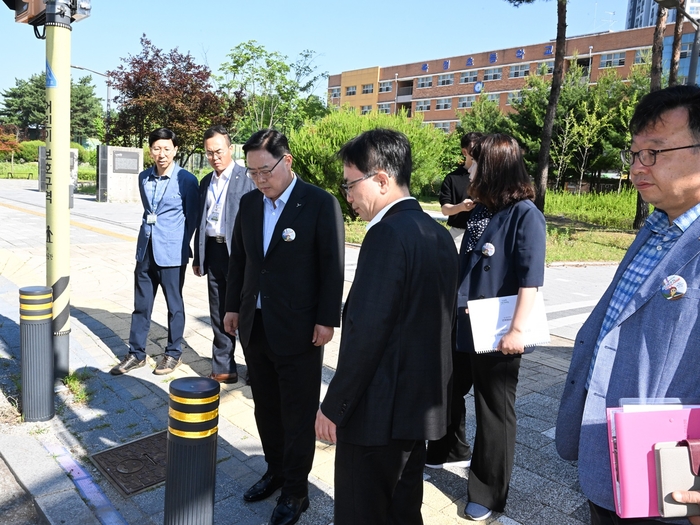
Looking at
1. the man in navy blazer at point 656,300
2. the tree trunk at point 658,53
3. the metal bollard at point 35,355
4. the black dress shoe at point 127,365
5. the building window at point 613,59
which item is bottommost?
the black dress shoe at point 127,365

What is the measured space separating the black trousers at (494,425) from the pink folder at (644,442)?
138 cm

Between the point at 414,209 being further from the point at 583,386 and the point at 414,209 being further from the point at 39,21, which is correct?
the point at 39,21

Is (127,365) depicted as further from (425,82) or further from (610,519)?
(425,82)

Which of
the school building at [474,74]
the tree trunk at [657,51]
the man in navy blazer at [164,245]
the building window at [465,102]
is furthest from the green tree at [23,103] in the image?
the man in navy blazer at [164,245]

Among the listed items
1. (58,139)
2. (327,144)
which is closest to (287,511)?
(58,139)

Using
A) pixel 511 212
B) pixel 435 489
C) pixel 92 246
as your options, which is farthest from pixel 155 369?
pixel 92 246

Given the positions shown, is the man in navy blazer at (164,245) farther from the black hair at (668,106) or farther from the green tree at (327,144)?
the green tree at (327,144)

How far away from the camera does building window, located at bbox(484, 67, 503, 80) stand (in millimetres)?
66188

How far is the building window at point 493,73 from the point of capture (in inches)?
2606

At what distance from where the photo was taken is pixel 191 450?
94.8 inches

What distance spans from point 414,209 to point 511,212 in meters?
1.02

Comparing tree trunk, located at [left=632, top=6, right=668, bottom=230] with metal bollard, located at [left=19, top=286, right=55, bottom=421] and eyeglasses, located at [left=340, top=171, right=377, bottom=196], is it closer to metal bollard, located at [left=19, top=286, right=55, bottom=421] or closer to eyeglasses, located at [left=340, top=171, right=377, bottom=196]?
metal bollard, located at [left=19, top=286, right=55, bottom=421]

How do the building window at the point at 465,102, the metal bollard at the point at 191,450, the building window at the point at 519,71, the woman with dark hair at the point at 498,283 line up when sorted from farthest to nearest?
the building window at the point at 465,102, the building window at the point at 519,71, the woman with dark hair at the point at 498,283, the metal bollard at the point at 191,450

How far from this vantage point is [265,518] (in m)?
3.02
